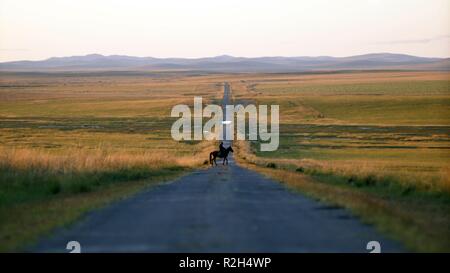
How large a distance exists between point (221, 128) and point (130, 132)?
11.8 meters

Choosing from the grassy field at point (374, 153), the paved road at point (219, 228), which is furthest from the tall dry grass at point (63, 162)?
the paved road at point (219, 228)

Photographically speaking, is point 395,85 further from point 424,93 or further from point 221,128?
point 221,128

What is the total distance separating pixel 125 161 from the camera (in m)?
38.3

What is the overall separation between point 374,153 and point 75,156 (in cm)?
3577

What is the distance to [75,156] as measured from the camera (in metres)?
35.9

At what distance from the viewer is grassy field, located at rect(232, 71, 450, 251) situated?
18.0 m

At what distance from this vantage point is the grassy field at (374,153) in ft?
59.2

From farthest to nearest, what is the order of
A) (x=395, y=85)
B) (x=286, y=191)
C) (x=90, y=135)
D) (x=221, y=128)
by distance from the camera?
(x=395, y=85) < (x=221, y=128) < (x=90, y=135) < (x=286, y=191)

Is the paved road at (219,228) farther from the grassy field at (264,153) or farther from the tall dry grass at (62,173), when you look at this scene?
the tall dry grass at (62,173)

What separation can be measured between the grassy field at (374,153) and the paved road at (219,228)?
33.8 inches

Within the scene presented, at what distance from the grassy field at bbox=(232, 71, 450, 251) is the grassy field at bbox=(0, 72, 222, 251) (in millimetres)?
5683

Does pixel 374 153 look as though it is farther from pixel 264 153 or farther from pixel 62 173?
pixel 62 173

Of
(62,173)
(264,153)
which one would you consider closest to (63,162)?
(62,173)
